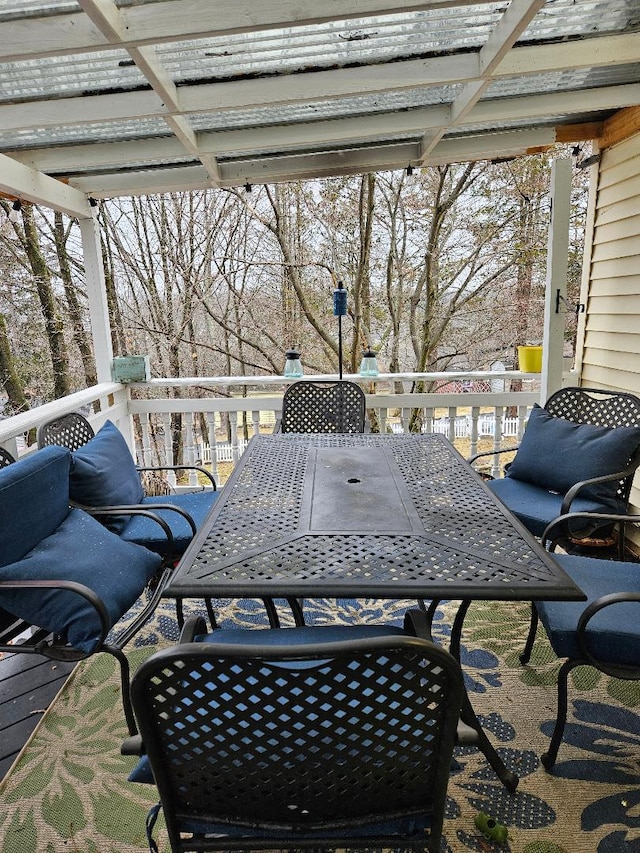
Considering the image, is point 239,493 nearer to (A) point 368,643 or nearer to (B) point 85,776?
(B) point 85,776

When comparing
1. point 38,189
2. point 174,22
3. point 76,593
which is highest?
point 174,22

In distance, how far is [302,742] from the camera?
0.97 metres

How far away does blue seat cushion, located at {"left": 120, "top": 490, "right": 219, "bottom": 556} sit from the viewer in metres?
2.29

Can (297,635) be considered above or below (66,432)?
below

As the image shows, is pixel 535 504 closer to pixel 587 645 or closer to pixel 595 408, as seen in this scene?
pixel 595 408

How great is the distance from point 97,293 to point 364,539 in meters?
3.22

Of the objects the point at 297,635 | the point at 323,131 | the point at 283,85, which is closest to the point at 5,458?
the point at 297,635

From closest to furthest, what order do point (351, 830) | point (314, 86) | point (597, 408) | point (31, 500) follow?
point (351, 830)
point (31, 500)
point (314, 86)
point (597, 408)

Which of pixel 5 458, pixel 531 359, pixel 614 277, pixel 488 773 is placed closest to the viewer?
pixel 488 773

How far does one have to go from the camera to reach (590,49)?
221 centimetres

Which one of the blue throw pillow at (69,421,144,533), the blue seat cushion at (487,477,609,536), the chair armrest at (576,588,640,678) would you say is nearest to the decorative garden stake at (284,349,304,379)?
the blue throw pillow at (69,421,144,533)

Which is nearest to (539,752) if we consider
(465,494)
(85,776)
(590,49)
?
(465,494)

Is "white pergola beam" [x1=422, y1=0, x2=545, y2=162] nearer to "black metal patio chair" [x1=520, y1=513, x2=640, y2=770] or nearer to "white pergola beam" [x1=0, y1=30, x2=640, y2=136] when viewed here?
"white pergola beam" [x1=0, y1=30, x2=640, y2=136]

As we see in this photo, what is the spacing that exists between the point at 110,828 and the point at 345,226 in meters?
6.67
